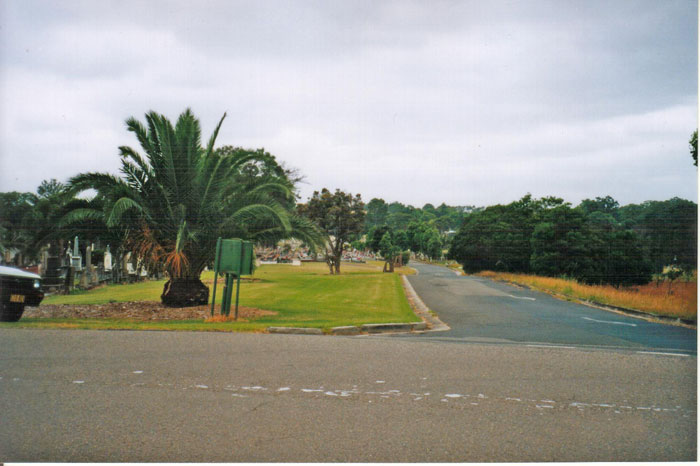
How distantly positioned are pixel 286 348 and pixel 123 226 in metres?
9.15

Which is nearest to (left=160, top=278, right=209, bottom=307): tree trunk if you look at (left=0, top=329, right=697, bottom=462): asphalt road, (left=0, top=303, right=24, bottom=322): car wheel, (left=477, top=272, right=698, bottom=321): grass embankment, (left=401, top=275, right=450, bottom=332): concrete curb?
(left=0, top=303, right=24, bottom=322): car wheel

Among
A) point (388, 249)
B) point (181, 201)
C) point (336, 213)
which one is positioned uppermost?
point (336, 213)

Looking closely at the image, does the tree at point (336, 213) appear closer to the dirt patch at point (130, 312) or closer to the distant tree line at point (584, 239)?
the distant tree line at point (584, 239)

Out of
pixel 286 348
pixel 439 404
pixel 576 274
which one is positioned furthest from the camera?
pixel 576 274

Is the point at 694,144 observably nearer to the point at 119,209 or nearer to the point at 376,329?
the point at 376,329

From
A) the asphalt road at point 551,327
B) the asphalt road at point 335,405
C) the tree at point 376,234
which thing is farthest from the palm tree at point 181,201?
the tree at point 376,234

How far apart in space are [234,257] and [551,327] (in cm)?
774

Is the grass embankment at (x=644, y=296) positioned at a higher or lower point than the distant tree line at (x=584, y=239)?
lower

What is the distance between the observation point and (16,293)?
407 inches

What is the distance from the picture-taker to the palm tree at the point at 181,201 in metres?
14.5

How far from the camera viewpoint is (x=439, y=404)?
4.71m

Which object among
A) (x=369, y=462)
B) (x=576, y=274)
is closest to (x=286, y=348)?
(x=369, y=462)

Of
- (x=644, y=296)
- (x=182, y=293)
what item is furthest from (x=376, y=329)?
(x=644, y=296)

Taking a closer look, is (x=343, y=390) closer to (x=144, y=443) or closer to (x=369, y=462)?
(x=369, y=462)
